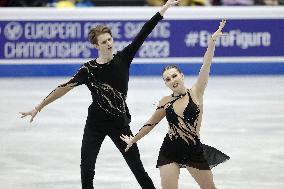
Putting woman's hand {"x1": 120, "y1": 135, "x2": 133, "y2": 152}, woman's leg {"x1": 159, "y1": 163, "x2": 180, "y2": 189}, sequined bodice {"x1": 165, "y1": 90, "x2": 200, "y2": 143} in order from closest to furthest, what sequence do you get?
1. woman's leg {"x1": 159, "y1": 163, "x2": 180, "y2": 189}
2. sequined bodice {"x1": 165, "y1": 90, "x2": 200, "y2": 143}
3. woman's hand {"x1": 120, "y1": 135, "x2": 133, "y2": 152}

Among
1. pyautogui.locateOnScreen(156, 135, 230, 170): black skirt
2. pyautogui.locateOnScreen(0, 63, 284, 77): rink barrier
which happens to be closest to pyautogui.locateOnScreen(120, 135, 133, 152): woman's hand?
pyautogui.locateOnScreen(156, 135, 230, 170): black skirt

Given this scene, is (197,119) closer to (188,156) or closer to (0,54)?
(188,156)

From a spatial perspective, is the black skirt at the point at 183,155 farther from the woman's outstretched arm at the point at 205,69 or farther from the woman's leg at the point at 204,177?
the woman's outstretched arm at the point at 205,69

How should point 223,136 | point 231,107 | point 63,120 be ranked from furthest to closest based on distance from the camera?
point 231,107 → point 63,120 → point 223,136

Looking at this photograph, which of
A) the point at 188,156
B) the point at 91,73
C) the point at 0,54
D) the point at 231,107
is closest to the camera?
the point at 188,156

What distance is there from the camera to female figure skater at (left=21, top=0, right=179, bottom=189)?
6.84 m

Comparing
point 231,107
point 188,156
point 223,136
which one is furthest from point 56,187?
point 231,107

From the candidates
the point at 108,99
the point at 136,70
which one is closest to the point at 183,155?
the point at 108,99

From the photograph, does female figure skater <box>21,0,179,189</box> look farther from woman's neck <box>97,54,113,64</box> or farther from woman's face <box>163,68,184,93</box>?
woman's face <box>163,68,184,93</box>

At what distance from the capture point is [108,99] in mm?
6867

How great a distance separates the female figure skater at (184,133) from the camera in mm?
6195

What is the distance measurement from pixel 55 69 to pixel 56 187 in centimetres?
840

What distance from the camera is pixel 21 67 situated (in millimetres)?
16406

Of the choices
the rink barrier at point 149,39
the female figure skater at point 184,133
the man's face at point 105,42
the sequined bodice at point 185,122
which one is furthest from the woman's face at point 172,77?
the rink barrier at point 149,39
